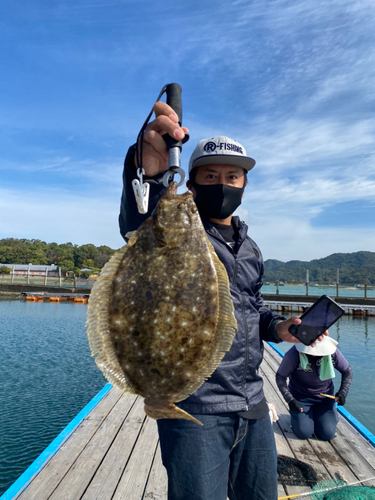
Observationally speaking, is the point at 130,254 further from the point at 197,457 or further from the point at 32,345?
the point at 32,345

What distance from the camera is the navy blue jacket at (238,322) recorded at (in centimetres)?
196

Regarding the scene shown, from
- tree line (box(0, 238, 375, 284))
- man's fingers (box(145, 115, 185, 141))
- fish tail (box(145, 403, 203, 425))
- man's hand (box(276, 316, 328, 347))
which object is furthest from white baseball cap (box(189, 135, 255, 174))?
tree line (box(0, 238, 375, 284))

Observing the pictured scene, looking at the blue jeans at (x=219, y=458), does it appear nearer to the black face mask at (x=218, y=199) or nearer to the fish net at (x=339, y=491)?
the black face mask at (x=218, y=199)

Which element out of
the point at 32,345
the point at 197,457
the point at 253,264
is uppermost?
the point at 253,264

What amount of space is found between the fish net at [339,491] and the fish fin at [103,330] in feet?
10.8

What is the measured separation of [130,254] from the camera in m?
1.69

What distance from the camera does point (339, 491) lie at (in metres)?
3.53

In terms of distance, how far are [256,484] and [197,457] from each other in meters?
0.58

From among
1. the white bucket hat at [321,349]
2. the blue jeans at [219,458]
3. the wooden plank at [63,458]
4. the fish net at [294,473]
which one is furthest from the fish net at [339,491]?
the wooden plank at [63,458]

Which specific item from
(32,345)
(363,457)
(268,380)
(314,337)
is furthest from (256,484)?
(32,345)

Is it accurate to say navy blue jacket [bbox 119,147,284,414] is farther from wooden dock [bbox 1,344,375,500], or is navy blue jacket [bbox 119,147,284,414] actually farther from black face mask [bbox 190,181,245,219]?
wooden dock [bbox 1,344,375,500]

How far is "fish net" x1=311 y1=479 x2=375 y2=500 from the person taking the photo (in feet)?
11.3

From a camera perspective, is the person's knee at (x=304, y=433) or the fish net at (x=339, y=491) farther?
the person's knee at (x=304, y=433)

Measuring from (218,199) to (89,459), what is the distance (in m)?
3.93
